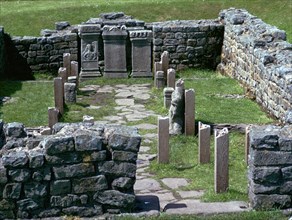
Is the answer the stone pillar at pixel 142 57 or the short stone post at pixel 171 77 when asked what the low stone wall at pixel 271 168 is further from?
the stone pillar at pixel 142 57

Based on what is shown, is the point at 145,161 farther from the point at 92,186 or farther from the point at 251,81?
the point at 251,81

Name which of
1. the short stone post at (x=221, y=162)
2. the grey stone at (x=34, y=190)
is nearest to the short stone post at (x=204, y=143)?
the short stone post at (x=221, y=162)

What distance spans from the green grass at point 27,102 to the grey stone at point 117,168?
644 centimetres

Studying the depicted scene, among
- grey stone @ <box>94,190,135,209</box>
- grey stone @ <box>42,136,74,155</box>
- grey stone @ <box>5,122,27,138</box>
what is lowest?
grey stone @ <box>94,190,135,209</box>

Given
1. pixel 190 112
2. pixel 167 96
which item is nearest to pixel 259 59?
pixel 167 96

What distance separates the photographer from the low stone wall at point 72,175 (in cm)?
911

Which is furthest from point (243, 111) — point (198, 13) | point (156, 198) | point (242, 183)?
point (198, 13)

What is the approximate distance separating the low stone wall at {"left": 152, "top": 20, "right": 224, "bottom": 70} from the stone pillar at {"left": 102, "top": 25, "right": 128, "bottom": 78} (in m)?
1.17

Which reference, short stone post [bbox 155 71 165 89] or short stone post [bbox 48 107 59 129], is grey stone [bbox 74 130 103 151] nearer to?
short stone post [bbox 48 107 59 129]

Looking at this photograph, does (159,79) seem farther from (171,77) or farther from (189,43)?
(189,43)

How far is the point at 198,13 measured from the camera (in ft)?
95.2

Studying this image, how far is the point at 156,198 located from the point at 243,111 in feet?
21.8

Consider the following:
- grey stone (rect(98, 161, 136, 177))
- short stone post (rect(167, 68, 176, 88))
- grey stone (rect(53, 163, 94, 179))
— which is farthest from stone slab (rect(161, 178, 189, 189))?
short stone post (rect(167, 68, 176, 88))

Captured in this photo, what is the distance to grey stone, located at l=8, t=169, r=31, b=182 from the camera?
9.12 metres
